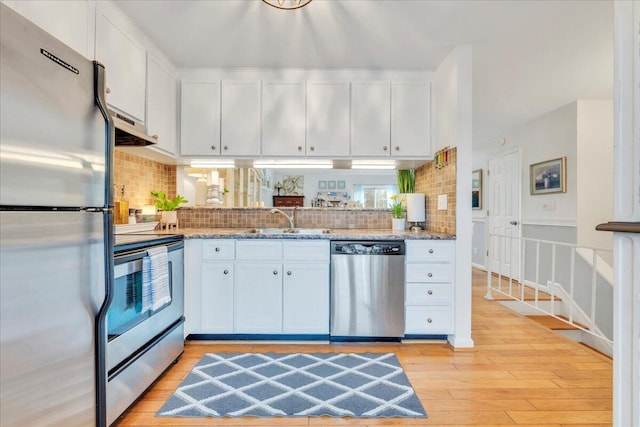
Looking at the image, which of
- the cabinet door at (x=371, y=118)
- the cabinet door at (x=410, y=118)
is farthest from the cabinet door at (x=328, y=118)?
the cabinet door at (x=410, y=118)

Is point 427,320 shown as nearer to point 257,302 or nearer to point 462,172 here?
point 462,172

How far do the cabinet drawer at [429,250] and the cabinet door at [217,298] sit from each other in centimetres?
148

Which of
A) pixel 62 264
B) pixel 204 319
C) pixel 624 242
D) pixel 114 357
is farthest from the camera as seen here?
pixel 204 319

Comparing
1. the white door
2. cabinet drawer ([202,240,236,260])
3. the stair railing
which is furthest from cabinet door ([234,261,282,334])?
the white door

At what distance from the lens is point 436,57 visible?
2.69 m

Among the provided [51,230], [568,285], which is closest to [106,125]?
[51,230]

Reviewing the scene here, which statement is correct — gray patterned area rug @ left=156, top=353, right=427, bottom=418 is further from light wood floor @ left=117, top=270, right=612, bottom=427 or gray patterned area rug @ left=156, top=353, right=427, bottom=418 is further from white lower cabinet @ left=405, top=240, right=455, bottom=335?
white lower cabinet @ left=405, top=240, right=455, bottom=335

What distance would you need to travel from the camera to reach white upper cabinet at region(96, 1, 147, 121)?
1.92 m

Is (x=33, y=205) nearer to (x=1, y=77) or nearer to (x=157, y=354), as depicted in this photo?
(x=1, y=77)

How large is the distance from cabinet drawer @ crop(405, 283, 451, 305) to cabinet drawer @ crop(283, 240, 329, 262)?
2.45 feet

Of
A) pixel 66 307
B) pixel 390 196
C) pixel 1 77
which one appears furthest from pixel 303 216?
pixel 1 77

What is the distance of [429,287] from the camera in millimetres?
2611

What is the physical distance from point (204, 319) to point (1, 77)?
2.10m

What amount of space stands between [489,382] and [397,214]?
1.60 meters
